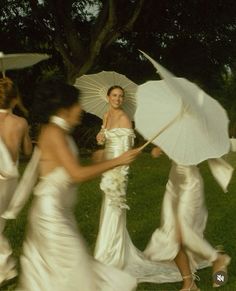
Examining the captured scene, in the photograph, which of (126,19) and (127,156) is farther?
(126,19)

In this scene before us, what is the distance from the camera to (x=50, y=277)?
15.7ft

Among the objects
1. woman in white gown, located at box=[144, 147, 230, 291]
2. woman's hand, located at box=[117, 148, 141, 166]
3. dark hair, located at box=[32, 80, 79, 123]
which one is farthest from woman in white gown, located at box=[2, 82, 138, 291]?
woman in white gown, located at box=[144, 147, 230, 291]

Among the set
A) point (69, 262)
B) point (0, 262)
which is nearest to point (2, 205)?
point (0, 262)

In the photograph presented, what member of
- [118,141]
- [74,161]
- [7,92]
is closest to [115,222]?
[118,141]

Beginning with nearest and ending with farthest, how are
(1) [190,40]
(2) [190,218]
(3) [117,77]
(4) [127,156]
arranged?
(4) [127,156]
(2) [190,218]
(3) [117,77]
(1) [190,40]

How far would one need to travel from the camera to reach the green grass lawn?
818cm

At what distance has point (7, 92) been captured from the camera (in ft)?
23.4

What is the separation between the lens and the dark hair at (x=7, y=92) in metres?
7.03

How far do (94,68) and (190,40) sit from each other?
4.06 m

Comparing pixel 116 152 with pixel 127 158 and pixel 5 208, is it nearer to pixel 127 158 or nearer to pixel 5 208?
pixel 5 208

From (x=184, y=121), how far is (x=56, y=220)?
4.14ft

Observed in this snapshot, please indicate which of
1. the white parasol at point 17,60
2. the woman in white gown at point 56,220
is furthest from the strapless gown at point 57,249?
the white parasol at point 17,60

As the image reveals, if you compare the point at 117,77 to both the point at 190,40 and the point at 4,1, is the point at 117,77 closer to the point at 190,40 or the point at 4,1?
the point at 4,1

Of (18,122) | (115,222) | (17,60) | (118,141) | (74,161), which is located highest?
(17,60)
